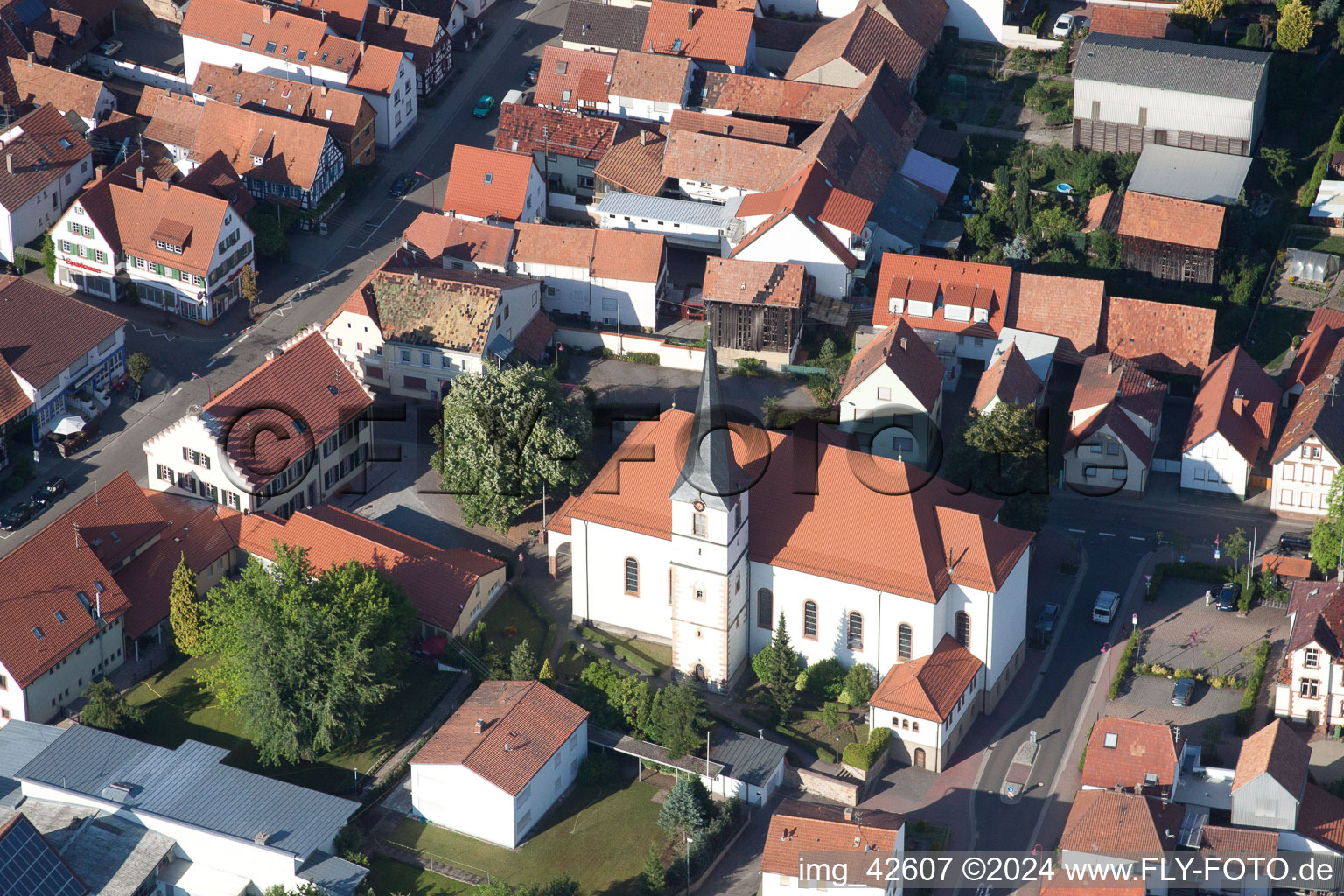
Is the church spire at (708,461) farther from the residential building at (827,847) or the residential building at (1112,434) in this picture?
the residential building at (1112,434)

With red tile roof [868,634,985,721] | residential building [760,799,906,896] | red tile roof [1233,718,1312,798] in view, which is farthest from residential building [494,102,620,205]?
red tile roof [1233,718,1312,798]

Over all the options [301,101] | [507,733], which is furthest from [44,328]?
[507,733]

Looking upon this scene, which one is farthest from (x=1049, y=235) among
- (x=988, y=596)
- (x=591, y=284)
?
(x=988, y=596)

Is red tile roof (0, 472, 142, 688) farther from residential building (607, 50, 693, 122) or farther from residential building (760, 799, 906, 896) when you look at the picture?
residential building (607, 50, 693, 122)

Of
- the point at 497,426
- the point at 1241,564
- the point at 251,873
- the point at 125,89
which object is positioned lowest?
the point at 251,873

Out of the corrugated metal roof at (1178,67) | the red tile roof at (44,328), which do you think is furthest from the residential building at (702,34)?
the red tile roof at (44,328)

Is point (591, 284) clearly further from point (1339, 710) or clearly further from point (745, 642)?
point (1339, 710)

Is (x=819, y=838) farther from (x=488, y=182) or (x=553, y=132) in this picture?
(x=553, y=132)
